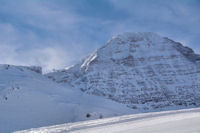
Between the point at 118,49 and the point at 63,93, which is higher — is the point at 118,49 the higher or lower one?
the higher one

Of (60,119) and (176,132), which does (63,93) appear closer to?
(60,119)

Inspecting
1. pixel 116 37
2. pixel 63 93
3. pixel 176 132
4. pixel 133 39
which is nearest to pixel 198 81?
pixel 133 39

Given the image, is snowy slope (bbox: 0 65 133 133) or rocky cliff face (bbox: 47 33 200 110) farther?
rocky cliff face (bbox: 47 33 200 110)

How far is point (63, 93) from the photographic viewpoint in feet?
35.8

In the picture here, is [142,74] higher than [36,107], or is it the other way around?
[142,74]

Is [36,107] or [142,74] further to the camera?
[142,74]

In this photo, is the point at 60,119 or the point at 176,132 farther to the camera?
the point at 60,119

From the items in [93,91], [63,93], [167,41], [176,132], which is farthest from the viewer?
[167,41]

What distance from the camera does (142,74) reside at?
72.9 m

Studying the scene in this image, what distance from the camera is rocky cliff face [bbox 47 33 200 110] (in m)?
59.1

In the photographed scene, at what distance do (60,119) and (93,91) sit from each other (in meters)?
54.5

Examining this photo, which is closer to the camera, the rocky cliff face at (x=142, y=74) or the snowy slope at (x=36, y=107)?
the snowy slope at (x=36, y=107)

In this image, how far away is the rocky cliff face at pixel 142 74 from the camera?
59091mm

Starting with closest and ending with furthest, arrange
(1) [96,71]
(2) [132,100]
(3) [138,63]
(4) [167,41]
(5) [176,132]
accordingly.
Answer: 1. (5) [176,132]
2. (2) [132,100]
3. (1) [96,71]
4. (3) [138,63]
5. (4) [167,41]
